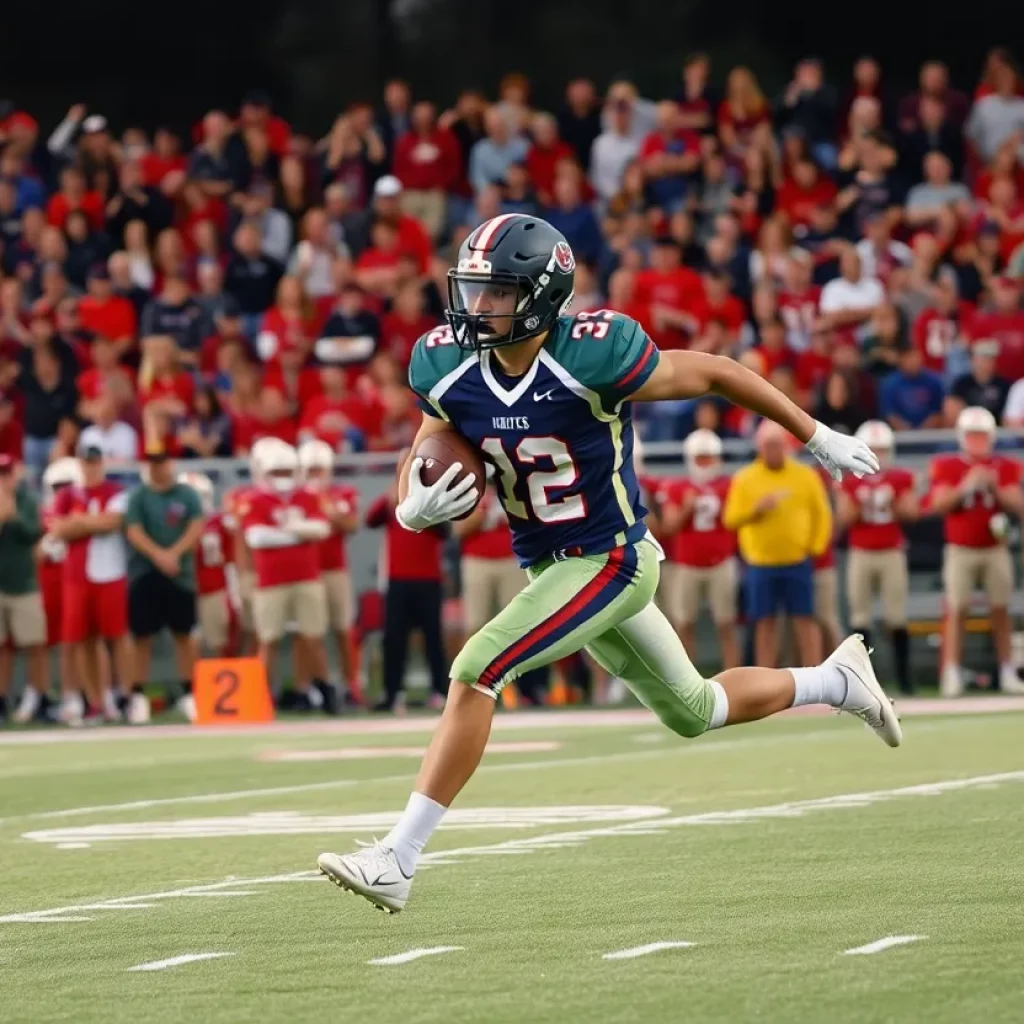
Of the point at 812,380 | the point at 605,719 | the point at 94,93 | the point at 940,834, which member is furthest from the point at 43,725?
the point at 940,834

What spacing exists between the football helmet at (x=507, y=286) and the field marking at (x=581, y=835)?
5.73 ft

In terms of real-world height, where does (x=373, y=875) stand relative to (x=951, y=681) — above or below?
above

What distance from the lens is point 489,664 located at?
19.0 feet

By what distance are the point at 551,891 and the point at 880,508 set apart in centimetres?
947

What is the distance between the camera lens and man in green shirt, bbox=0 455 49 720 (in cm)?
1523

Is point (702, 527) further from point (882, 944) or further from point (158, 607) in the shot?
point (882, 944)

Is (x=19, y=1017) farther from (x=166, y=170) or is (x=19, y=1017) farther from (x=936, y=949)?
(x=166, y=170)

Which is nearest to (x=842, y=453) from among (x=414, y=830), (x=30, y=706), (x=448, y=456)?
(x=448, y=456)

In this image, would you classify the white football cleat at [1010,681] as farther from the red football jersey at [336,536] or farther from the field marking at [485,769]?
the red football jersey at [336,536]

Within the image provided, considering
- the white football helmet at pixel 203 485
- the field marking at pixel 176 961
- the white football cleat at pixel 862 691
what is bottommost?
the field marking at pixel 176 961

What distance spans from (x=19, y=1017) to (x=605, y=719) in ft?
30.9

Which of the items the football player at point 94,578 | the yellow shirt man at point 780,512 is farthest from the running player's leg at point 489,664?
the football player at point 94,578

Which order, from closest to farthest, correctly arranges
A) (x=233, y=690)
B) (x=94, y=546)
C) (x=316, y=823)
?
(x=316, y=823) < (x=233, y=690) < (x=94, y=546)

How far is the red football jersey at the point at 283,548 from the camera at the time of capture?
1513cm
